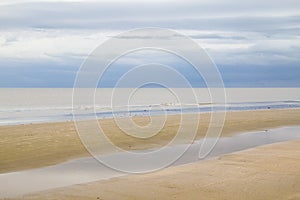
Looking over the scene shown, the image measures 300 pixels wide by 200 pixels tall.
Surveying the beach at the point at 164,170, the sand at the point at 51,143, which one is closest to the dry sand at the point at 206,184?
the beach at the point at 164,170

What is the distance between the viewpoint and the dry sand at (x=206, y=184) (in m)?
15.1

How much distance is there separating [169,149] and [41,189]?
11.5 metres

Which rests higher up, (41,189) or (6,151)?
(6,151)

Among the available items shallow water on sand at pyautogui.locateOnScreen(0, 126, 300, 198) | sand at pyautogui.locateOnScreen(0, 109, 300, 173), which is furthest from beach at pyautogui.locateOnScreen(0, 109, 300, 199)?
shallow water on sand at pyautogui.locateOnScreen(0, 126, 300, 198)

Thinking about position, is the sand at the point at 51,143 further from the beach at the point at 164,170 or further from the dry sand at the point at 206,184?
the dry sand at the point at 206,184

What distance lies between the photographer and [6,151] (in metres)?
24.4

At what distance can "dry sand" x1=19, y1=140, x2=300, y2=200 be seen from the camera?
49.4 ft

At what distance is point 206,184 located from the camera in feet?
54.7

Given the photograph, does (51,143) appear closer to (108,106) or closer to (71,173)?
(71,173)

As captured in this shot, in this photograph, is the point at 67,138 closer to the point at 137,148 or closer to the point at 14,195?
the point at 137,148

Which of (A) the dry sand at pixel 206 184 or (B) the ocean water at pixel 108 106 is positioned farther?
(B) the ocean water at pixel 108 106

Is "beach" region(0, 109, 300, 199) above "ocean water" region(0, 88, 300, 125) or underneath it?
underneath

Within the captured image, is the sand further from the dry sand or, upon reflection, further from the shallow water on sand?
the dry sand

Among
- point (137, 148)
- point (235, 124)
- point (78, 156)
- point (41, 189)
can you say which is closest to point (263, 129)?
point (235, 124)
